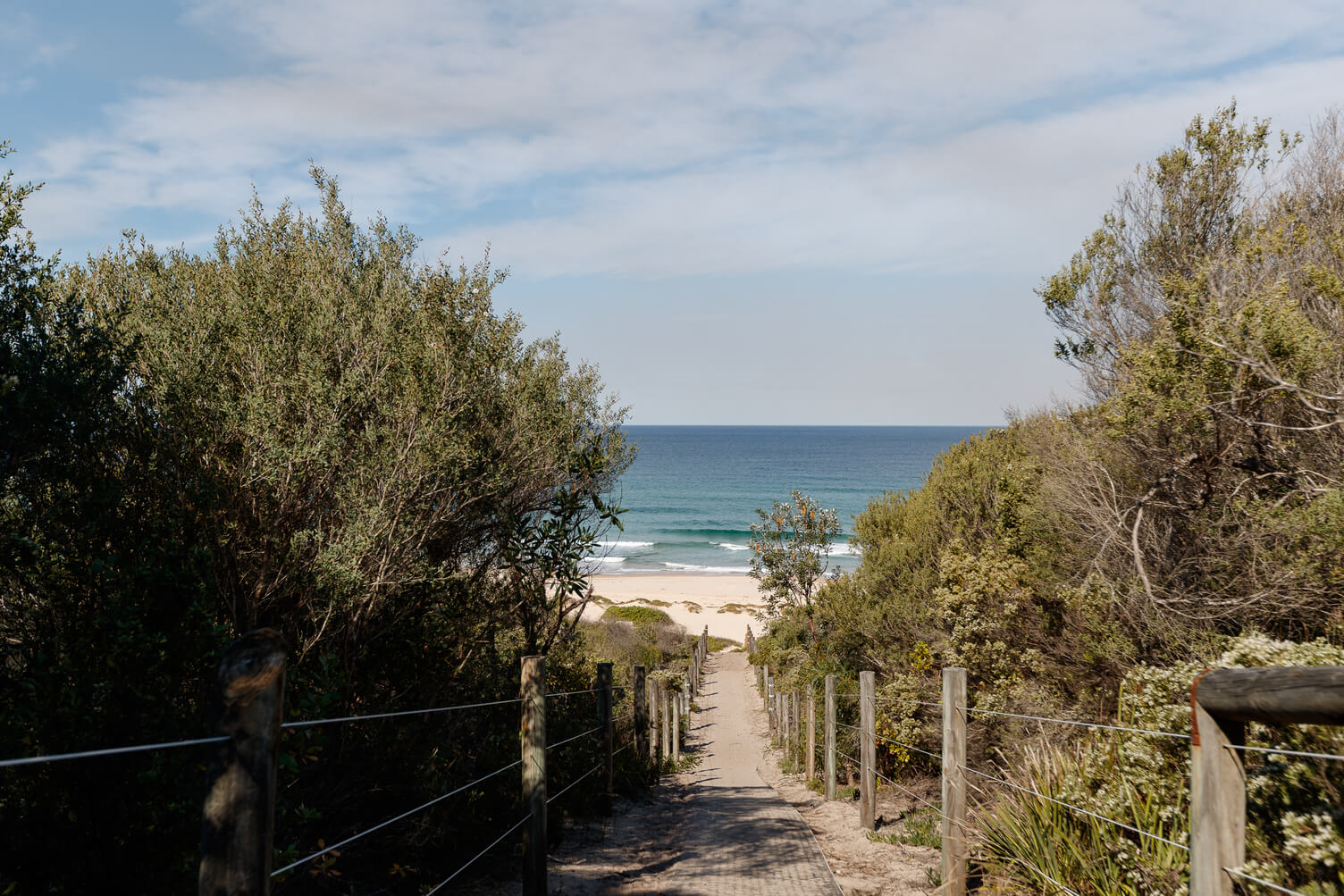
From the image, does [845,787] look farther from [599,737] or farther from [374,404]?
[374,404]

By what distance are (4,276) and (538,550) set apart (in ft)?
13.1

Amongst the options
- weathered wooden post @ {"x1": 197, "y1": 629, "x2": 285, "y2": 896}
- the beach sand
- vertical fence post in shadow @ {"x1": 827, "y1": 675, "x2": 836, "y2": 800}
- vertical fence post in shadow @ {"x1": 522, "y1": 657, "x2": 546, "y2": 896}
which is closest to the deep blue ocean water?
the beach sand

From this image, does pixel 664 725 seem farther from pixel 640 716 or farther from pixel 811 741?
pixel 640 716

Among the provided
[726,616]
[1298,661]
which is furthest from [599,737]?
[726,616]

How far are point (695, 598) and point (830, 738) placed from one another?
40.0 m

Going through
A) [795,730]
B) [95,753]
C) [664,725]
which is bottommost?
[795,730]

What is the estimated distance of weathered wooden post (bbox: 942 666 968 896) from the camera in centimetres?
551

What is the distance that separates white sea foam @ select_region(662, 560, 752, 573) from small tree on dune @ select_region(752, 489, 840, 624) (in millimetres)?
37759

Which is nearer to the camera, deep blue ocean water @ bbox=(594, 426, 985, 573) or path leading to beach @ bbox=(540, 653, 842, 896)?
path leading to beach @ bbox=(540, 653, 842, 896)

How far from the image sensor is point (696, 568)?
206 feet

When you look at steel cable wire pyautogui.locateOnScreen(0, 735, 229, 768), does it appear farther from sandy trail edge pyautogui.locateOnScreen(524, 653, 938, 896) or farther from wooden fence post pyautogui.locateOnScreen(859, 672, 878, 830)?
wooden fence post pyautogui.locateOnScreen(859, 672, 878, 830)

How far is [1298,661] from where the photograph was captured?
4.45 m

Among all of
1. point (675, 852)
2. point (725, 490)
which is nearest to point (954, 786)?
point (675, 852)

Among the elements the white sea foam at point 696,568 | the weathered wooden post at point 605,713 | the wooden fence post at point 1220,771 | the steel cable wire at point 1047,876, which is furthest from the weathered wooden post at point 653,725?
the white sea foam at point 696,568
